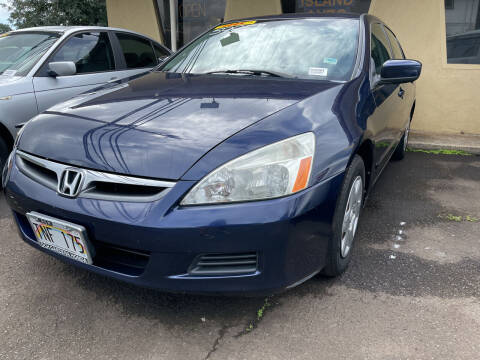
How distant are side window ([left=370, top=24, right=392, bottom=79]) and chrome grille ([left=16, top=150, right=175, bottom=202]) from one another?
5.93ft

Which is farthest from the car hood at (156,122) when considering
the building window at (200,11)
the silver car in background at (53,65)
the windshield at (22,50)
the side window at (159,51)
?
the building window at (200,11)

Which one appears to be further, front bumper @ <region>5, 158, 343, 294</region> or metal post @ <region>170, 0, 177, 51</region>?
metal post @ <region>170, 0, 177, 51</region>

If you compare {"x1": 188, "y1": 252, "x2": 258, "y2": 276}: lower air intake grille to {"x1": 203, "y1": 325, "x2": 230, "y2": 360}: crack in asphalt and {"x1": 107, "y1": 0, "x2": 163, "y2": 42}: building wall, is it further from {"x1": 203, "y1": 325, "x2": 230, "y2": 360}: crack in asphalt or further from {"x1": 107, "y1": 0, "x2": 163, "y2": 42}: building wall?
{"x1": 107, "y1": 0, "x2": 163, "y2": 42}: building wall

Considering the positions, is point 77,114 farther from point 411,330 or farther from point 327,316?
point 411,330

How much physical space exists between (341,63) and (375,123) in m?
0.44

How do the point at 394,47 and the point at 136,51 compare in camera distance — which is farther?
the point at 136,51

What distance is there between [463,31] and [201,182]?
5485mm

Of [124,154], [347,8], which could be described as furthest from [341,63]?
[347,8]

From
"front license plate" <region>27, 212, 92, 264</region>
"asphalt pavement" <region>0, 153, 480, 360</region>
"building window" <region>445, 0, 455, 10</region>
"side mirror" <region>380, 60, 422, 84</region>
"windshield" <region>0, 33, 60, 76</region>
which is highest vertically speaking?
"windshield" <region>0, 33, 60, 76</region>

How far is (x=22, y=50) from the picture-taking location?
400cm

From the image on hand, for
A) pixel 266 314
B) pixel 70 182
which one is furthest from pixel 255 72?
pixel 266 314

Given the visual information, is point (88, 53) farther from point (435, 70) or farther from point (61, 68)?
point (435, 70)

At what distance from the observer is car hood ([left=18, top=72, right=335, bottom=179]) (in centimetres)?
170

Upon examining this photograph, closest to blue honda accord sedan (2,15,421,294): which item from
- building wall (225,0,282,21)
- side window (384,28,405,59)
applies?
side window (384,28,405,59)
